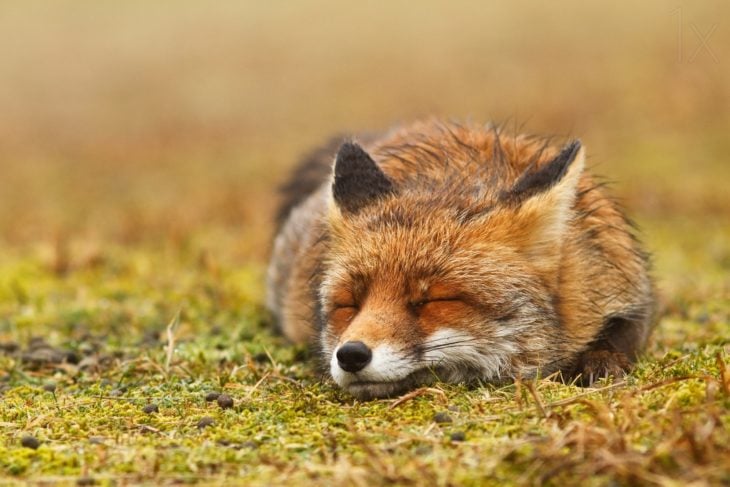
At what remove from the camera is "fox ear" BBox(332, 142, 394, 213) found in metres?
6.82

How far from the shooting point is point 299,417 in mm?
5797

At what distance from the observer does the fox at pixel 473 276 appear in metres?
5.98

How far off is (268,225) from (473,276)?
939 centimetres

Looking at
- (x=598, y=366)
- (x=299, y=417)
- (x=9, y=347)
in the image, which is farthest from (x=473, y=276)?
(x=9, y=347)

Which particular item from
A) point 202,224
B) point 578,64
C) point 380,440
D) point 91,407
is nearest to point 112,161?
point 202,224

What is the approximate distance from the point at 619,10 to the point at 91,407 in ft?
91.3

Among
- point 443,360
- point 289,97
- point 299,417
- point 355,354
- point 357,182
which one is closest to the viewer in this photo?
point 355,354

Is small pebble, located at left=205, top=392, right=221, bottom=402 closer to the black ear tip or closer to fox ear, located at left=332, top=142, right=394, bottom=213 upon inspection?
fox ear, located at left=332, top=142, right=394, bottom=213

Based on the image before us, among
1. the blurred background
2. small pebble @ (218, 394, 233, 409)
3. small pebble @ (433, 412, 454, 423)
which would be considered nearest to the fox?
small pebble @ (433, 412, 454, 423)

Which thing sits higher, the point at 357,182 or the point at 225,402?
the point at 357,182

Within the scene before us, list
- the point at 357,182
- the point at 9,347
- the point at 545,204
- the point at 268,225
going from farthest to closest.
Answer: the point at 268,225, the point at 9,347, the point at 357,182, the point at 545,204

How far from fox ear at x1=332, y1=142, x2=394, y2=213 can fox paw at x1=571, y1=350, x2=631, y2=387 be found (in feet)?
6.40

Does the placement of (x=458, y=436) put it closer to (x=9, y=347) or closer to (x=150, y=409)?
(x=150, y=409)

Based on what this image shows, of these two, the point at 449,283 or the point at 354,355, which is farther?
the point at 449,283
